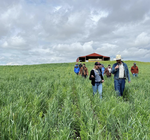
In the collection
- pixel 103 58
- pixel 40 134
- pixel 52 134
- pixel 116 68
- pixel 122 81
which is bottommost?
pixel 52 134

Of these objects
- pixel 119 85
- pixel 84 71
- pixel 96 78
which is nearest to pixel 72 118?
pixel 96 78

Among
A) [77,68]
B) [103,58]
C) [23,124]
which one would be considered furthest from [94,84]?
[103,58]

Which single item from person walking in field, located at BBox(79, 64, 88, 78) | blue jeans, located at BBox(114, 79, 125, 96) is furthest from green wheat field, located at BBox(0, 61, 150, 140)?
person walking in field, located at BBox(79, 64, 88, 78)

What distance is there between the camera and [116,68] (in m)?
5.04

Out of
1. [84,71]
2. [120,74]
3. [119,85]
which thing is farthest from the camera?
[84,71]

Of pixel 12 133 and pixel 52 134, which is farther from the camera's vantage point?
pixel 52 134

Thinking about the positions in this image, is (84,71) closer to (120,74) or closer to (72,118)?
(120,74)

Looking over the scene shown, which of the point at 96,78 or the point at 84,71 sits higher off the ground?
the point at 84,71

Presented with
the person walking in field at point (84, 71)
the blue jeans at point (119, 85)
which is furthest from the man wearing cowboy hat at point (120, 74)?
the person walking in field at point (84, 71)

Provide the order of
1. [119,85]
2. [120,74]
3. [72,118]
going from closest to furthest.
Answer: [72,118] < [120,74] < [119,85]

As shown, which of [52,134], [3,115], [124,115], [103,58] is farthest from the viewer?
[103,58]

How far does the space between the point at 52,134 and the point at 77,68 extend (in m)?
9.85

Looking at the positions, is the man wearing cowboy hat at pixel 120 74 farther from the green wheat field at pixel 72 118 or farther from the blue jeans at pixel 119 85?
the green wheat field at pixel 72 118

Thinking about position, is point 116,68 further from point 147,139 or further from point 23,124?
point 23,124
